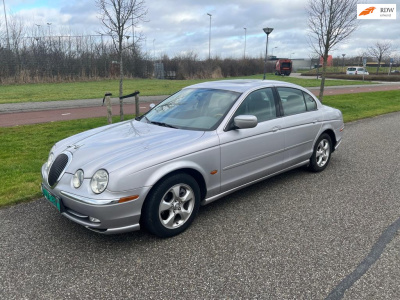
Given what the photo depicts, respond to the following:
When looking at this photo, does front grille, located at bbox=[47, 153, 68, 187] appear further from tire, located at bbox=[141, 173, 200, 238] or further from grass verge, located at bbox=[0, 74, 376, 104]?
grass verge, located at bbox=[0, 74, 376, 104]

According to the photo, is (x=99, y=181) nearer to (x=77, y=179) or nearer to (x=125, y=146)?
(x=77, y=179)

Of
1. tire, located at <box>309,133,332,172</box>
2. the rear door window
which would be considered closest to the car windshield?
the rear door window

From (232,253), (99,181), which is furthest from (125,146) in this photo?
(232,253)

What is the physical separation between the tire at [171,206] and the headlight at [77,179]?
2.12 feet

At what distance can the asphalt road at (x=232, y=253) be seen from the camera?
8.56 ft

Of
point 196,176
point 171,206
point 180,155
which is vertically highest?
point 180,155

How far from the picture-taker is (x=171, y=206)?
11.0ft

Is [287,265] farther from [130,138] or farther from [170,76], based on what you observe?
[170,76]

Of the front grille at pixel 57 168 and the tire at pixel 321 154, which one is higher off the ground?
the front grille at pixel 57 168

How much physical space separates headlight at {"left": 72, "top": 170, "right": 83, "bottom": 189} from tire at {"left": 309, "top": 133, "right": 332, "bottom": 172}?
369 cm

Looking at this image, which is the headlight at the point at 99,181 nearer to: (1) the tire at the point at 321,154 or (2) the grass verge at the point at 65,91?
(1) the tire at the point at 321,154

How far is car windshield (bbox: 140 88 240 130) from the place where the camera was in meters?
3.99

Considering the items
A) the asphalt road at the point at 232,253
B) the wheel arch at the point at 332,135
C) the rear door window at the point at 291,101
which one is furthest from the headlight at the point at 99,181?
the wheel arch at the point at 332,135

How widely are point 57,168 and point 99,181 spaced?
69 cm
